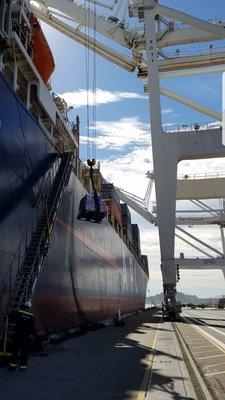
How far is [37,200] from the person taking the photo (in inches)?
571

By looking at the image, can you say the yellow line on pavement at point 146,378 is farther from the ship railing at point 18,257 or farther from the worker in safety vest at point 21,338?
the ship railing at point 18,257

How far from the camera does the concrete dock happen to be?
674cm

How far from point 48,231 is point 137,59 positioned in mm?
22480

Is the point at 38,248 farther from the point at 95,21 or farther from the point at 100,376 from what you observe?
the point at 95,21

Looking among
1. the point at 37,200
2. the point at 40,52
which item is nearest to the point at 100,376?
the point at 37,200

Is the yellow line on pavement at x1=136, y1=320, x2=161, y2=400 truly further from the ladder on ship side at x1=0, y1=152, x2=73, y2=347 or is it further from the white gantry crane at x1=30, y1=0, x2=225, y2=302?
the white gantry crane at x1=30, y1=0, x2=225, y2=302

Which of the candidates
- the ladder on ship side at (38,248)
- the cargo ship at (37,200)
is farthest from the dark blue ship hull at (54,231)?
the ladder on ship side at (38,248)

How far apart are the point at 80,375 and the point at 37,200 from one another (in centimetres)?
733

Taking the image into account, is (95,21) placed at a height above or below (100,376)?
above

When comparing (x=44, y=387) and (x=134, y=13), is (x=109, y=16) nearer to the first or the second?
(x=134, y=13)

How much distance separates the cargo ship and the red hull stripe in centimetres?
5

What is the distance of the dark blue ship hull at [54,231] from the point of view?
38.1 ft

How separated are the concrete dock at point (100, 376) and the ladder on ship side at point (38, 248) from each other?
150 cm

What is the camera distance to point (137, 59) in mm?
32438
